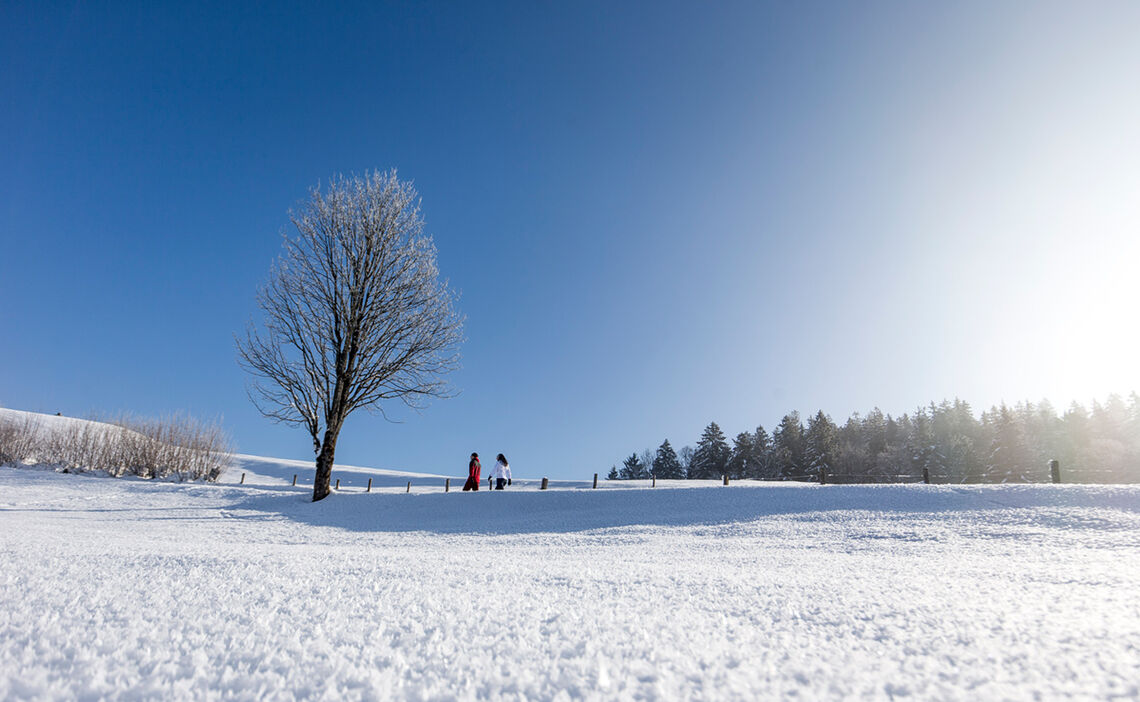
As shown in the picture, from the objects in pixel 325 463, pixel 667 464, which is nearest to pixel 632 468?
pixel 667 464

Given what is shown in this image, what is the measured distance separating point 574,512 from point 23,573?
966 centimetres

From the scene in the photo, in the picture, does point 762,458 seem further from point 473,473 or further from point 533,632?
point 533,632

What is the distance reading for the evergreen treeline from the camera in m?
38.4

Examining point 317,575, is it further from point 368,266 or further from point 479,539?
point 368,266

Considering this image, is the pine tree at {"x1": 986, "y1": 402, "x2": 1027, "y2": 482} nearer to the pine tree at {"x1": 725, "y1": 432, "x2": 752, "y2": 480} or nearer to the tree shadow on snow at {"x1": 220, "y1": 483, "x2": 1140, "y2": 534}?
the pine tree at {"x1": 725, "y1": 432, "x2": 752, "y2": 480}

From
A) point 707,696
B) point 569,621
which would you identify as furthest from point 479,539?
point 707,696

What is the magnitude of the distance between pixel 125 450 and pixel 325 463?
1383cm

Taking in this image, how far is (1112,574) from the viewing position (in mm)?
3293

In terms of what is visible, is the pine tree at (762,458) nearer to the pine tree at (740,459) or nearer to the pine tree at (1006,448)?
the pine tree at (740,459)

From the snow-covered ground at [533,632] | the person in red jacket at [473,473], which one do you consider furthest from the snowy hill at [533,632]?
the person in red jacket at [473,473]

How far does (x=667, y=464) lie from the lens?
5231cm

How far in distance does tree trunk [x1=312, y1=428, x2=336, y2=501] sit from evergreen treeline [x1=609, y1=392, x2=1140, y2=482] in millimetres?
32349

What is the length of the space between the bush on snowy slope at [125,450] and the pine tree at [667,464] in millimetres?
39858

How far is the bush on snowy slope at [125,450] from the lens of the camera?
2045 centimetres
